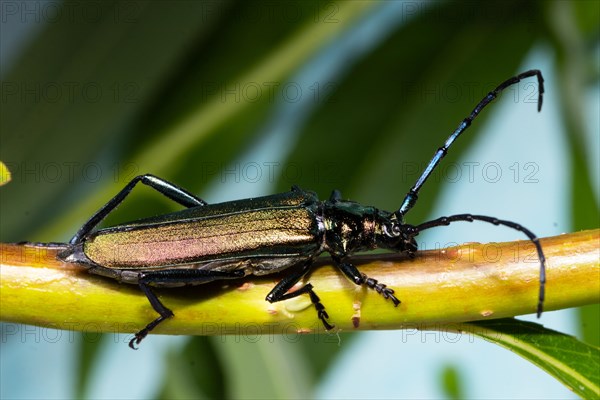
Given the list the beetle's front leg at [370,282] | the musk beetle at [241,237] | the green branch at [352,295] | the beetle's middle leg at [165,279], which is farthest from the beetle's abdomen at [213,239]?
the beetle's front leg at [370,282]

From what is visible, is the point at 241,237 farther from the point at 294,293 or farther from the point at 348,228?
the point at 294,293

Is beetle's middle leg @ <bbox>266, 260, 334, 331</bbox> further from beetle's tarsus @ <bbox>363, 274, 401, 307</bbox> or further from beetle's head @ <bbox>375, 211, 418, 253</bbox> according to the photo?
beetle's head @ <bbox>375, 211, 418, 253</bbox>

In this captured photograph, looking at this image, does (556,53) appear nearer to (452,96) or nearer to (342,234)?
(452,96)

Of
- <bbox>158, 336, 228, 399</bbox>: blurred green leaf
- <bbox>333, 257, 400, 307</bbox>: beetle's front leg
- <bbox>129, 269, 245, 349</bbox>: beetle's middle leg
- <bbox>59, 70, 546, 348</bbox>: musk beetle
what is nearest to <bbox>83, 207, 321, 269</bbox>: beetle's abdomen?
<bbox>59, 70, 546, 348</bbox>: musk beetle

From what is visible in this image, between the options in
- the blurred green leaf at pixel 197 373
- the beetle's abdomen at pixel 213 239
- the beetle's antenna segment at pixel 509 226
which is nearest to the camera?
the beetle's antenna segment at pixel 509 226

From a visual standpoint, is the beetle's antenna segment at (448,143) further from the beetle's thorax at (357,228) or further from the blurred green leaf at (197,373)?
the blurred green leaf at (197,373)

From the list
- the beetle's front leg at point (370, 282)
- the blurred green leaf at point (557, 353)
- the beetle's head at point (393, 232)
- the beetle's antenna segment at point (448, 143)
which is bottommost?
the beetle's front leg at point (370, 282)

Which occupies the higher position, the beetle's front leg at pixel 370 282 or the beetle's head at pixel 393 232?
the beetle's head at pixel 393 232
